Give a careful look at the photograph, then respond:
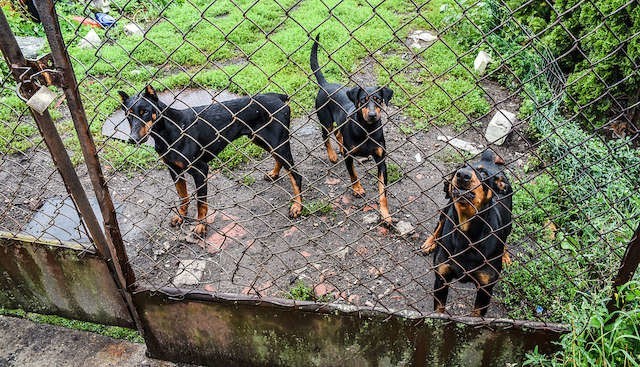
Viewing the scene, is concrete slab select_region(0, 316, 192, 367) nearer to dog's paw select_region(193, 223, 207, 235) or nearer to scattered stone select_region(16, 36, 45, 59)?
dog's paw select_region(193, 223, 207, 235)

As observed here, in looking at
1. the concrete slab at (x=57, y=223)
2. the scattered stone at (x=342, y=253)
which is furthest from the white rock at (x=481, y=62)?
the concrete slab at (x=57, y=223)

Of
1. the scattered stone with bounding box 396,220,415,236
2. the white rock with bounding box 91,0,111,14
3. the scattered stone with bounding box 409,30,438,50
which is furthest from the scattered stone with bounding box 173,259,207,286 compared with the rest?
the white rock with bounding box 91,0,111,14

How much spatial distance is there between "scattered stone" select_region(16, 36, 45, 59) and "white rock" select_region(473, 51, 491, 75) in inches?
211

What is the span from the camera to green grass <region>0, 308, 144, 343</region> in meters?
3.08

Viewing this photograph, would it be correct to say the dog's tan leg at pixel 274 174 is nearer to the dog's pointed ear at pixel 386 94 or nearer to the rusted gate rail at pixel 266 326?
the dog's pointed ear at pixel 386 94

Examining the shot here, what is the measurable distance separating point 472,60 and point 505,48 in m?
0.41

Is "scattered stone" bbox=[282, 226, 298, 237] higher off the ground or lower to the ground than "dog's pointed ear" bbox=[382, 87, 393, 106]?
lower

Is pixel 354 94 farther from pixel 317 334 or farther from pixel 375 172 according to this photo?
pixel 317 334

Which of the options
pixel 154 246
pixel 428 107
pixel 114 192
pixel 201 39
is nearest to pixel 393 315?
pixel 154 246

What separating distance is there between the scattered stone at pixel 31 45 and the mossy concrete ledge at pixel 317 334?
15.8 ft

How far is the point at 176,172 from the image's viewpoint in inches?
156

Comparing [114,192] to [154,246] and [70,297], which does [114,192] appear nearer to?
[154,246]

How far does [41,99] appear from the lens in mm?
1971

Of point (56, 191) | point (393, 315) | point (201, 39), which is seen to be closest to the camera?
point (393, 315)
